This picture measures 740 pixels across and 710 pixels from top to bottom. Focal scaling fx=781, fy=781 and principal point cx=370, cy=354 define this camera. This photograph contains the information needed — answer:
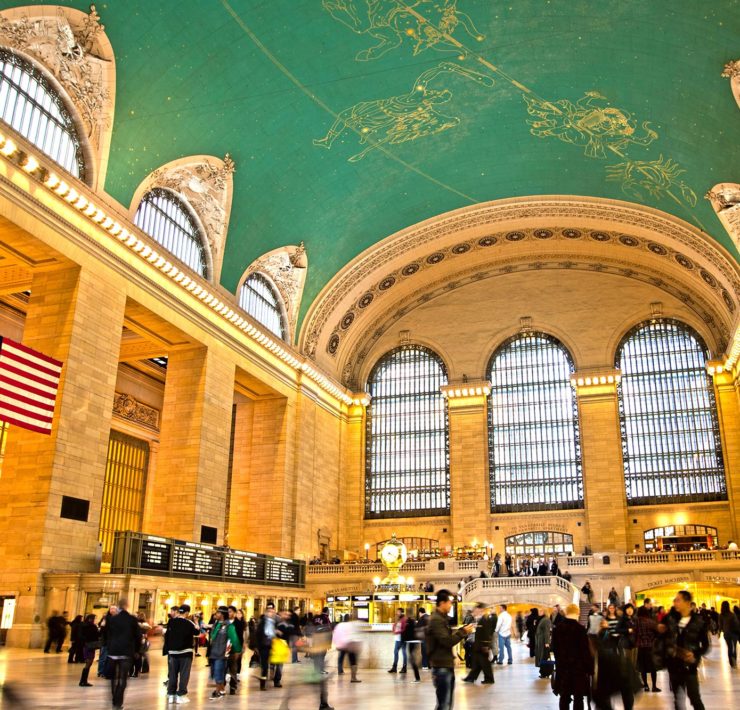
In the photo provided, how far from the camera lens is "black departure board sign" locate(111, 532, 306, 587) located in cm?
1906

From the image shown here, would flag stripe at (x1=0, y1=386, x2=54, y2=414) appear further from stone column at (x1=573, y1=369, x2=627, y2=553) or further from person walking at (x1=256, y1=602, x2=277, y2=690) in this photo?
stone column at (x1=573, y1=369, x2=627, y2=553)

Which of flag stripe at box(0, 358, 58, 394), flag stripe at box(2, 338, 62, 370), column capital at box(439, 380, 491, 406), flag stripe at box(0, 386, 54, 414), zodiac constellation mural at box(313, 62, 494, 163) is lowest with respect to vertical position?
flag stripe at box(0, 386, 54, 414)

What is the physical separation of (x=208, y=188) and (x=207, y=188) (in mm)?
33

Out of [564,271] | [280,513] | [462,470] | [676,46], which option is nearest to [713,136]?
[676,46]

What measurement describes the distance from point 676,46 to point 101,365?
57.6 feet

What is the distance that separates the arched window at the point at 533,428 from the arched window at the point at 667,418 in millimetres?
2345

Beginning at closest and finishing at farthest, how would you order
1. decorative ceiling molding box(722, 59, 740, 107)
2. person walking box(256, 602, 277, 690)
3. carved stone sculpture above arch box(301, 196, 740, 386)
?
person walking box(256, 602, 277, 690), decorative ceiling molding box(722, 59, 740, 107), carved stone sculpture above arch box(301, 196, 740, 386)

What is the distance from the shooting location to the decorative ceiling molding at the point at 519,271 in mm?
32844

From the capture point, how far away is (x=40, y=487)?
17.9 m

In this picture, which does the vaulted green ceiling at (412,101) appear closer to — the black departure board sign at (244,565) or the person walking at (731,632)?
the black departure board sign at (244,565)

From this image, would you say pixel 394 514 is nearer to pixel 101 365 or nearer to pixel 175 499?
pixel 175 499

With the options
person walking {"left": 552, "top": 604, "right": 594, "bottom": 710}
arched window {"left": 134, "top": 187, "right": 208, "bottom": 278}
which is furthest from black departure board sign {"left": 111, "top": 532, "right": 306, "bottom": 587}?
person walking {"left": 552, "top": 604, "right": 594, "bottom": 710}

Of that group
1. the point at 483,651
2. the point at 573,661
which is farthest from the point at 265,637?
the point at 573,661

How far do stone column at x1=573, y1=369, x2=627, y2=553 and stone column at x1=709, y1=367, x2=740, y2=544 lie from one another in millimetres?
3984
